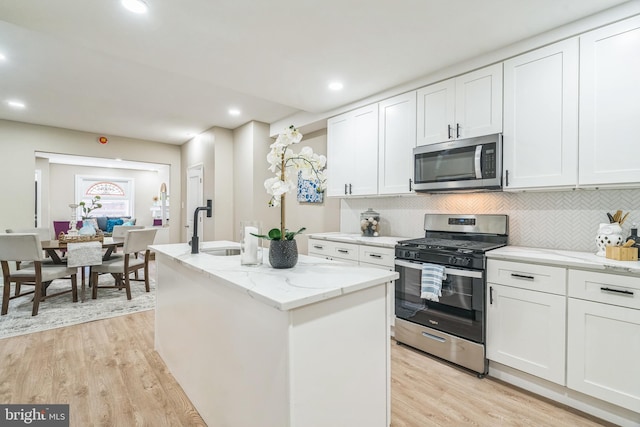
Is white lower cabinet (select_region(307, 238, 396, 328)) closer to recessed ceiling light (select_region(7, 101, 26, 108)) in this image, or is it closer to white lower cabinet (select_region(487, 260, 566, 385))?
white lower cabinet (select_region(487, 260, 566, 385))

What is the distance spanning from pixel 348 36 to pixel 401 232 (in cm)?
203

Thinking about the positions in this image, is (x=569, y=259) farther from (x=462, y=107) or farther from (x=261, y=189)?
(x=261, y=189)

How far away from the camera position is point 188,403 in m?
1.88

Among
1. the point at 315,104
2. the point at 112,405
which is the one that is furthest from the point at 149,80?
the point at 112,405

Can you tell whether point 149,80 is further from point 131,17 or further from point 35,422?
point 35,422

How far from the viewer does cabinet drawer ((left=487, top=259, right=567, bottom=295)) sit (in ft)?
6.10

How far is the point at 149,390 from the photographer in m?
2.02

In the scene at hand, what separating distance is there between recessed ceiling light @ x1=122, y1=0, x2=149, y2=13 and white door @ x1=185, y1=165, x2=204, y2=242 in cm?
395

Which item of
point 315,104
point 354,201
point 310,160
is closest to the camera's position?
point 310,160

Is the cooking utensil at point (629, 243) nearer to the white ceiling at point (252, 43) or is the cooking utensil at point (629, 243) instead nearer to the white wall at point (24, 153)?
the white ceiling at point (252, 43)

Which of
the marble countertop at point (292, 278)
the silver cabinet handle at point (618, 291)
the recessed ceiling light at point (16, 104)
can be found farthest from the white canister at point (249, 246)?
the recessed ceiling light at point (16, 104)

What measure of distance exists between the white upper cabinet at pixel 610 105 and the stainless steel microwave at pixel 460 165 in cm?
Result: 52

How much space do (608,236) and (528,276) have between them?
53cm

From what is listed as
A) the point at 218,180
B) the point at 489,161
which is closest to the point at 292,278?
the point at 489,161
